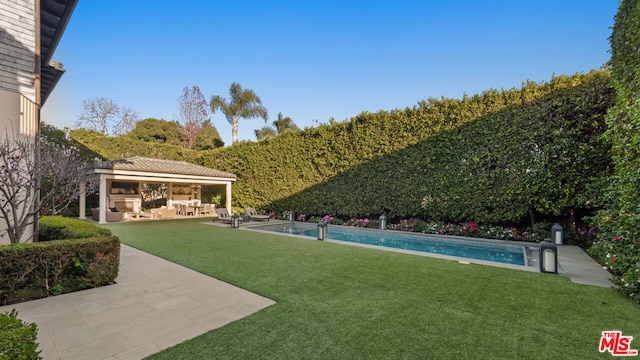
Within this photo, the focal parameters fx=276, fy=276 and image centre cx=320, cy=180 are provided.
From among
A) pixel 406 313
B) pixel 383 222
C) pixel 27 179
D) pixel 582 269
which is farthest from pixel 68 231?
pixel 582 269

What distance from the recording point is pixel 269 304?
4.20 metres

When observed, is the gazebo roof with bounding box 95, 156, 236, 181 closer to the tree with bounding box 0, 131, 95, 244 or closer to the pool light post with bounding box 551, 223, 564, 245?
the tree with bounding box 0, 131, 95, 244

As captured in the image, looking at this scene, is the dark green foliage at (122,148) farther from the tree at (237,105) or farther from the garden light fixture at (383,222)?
the garden light fixture at (383,222)

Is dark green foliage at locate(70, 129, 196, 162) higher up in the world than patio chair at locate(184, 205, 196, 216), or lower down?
higher up

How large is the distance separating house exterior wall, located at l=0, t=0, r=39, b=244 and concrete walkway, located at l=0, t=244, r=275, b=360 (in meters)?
3.00

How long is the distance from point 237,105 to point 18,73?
22834 mm

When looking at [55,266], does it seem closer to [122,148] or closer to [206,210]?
[206,210]

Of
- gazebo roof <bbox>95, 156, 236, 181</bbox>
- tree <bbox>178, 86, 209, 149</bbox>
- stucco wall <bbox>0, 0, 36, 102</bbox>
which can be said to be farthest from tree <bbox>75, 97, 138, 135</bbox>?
stucco wall <bbox>0, 0, 36, 102</bbox>

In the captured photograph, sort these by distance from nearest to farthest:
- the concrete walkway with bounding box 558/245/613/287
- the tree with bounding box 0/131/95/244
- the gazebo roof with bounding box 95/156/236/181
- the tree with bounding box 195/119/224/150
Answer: the tree with bounding box 0/131/95/244 < the concrete walkway with bounding box 558/245/613/287 < the gazebo roof with bounding box 95/156/236/181 < the tree with bounding box 195/119/224/150

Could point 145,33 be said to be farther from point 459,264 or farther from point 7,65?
point 459,264

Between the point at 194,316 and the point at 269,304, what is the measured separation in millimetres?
1038

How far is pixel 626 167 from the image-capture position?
192 inches

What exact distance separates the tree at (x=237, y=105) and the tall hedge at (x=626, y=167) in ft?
85.8

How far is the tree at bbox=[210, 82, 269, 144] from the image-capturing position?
2806 cm
